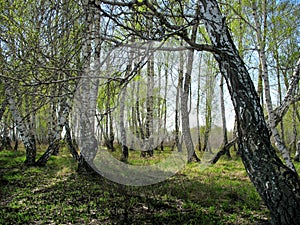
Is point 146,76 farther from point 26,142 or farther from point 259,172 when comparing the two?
point 259,172

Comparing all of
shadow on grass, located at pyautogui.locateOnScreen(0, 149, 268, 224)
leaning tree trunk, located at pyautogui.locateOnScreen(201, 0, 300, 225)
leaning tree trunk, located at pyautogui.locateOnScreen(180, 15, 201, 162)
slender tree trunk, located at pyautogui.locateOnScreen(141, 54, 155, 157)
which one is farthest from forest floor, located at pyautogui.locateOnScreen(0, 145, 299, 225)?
slender tree trunk, located at pyautogui.locateOnScreen(141, 54, 155, 157)

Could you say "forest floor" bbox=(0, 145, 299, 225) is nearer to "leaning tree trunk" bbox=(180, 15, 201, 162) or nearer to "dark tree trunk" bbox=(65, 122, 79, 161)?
"dark tree trunk" bbox=(65, 122, 79, 161)

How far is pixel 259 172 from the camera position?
3258 mm

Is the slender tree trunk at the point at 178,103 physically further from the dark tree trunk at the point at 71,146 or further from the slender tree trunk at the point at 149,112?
the dark tree trunk at the point at 71,146

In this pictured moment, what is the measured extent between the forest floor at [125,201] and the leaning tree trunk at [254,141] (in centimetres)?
96

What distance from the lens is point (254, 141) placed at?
10.9 feet

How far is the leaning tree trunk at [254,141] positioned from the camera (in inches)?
125

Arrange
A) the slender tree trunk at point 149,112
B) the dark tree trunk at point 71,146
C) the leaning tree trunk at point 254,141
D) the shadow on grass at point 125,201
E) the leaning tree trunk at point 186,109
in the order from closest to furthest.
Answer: the leaning tree trunk at point 254,141 < the shadow on grass at point 125,201 < the dark tree trunk at point 71,146 < the leaning tree trunk at point 186,109 < the slender tree trunk at point 149,112

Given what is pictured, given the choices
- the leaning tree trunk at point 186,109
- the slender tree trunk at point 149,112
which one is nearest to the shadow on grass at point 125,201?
the leaning tree trunk at point 186,109

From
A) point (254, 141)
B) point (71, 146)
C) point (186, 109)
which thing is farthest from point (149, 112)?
point (254, 141)

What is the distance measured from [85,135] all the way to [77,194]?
2040 mm

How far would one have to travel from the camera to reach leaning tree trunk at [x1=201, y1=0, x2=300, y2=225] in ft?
10.5

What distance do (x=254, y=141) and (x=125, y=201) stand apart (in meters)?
2.69

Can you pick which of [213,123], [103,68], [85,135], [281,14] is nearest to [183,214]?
[103,68]
